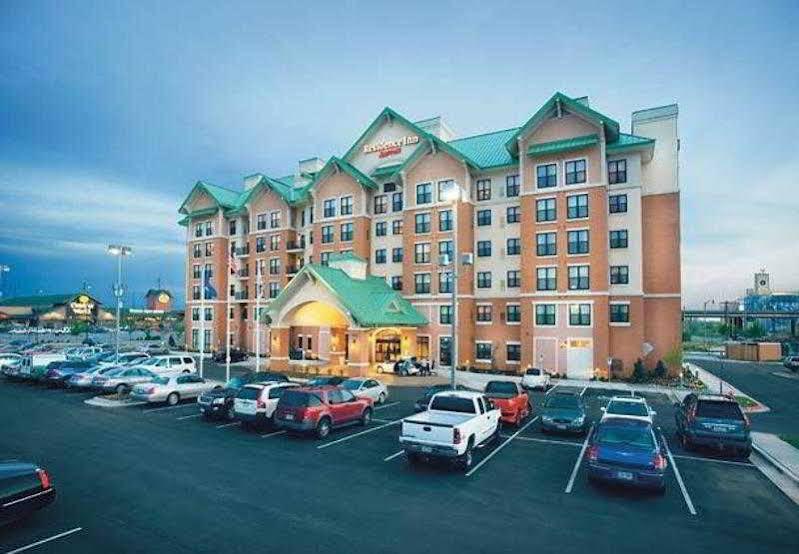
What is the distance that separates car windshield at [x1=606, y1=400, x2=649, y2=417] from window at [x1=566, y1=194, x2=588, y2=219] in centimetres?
2292

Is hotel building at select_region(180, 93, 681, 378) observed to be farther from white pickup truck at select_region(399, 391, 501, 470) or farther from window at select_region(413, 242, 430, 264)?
white pickup truck at select_region(399, 391, 501, 470)

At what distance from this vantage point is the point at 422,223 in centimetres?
4634

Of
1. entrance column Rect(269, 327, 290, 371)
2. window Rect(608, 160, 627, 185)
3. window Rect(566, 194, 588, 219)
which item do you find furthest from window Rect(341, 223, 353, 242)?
window Rect(608, 160, 627, 185)

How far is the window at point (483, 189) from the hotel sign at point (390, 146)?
27.4ft

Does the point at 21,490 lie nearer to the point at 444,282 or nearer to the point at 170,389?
the point at 170,389

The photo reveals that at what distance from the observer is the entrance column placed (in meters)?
40.2

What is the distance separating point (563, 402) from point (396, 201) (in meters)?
32.9

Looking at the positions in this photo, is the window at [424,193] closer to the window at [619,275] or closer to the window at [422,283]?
the window at [422,283]

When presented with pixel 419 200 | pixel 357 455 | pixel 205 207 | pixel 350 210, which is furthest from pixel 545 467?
pixel 205 207

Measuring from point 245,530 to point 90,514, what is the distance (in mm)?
3841

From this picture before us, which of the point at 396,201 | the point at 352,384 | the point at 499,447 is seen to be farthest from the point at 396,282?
the point at 499,447

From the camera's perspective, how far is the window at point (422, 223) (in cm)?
4606

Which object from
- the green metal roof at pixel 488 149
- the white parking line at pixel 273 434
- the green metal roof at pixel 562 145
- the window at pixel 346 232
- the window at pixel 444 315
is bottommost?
the white parking line at pixel 273 434

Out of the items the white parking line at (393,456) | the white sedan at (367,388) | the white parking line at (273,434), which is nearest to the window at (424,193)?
the white sedan at (367,388)
